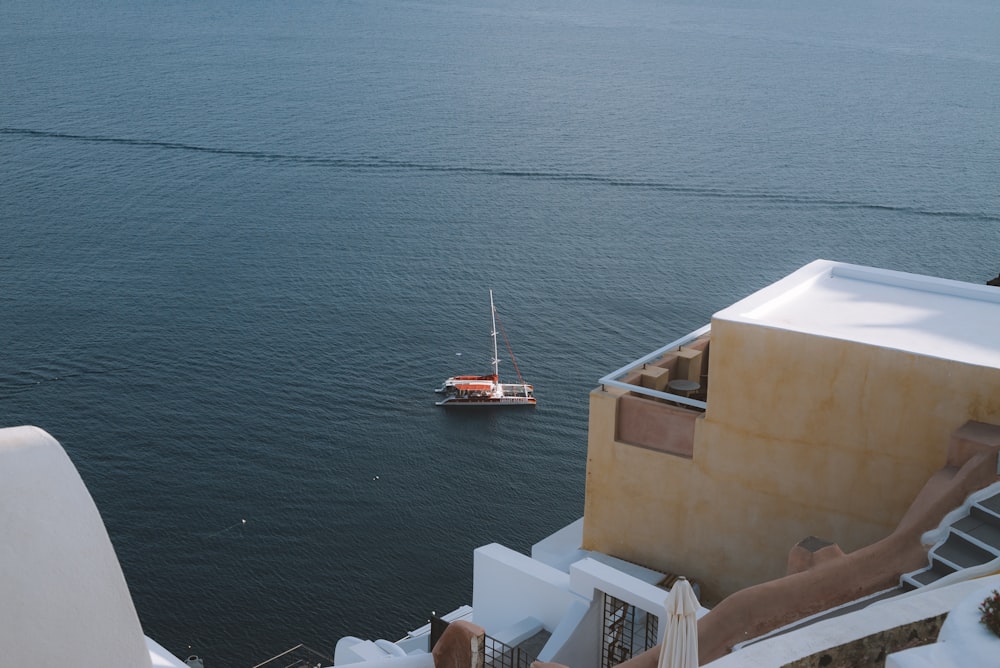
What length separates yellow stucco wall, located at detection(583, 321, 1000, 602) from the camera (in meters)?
11.9

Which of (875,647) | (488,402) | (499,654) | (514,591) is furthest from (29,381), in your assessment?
(875,647)

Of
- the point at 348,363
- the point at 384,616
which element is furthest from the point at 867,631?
the point at 348,363

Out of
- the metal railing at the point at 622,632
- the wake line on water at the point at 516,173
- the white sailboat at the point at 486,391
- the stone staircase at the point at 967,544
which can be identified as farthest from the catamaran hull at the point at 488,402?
the stone staircase at the point at 967,544

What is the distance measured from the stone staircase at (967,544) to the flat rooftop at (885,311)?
2148 mm

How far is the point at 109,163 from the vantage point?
62.3 meters

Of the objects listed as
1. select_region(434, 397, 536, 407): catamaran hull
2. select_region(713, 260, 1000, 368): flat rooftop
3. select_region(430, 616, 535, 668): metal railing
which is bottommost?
select_region(434, 397, 536, 407): catamaran hull

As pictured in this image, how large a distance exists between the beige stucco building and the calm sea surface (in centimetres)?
1903

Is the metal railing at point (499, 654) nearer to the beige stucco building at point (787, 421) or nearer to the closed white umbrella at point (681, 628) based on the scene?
the beige stucco building at point (787, 421)

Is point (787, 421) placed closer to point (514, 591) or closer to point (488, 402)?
point (514, 591)

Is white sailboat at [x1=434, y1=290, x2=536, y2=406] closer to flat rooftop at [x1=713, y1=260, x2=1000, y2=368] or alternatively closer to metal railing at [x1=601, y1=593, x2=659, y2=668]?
flat rooftop at [x1=713, y1=260, x2=1000, y2=368]

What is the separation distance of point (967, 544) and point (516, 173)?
54106 mm

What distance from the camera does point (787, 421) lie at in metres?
12.9

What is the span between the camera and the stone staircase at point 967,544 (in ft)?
29.8

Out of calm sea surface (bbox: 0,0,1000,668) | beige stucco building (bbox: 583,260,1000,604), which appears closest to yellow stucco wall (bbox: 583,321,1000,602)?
beige stucco building (bbox: 583,260,1000,604)
